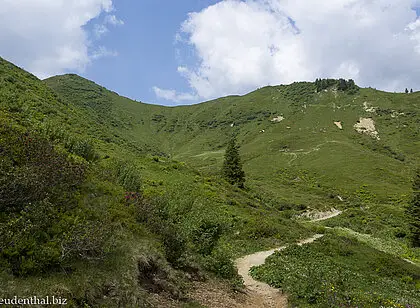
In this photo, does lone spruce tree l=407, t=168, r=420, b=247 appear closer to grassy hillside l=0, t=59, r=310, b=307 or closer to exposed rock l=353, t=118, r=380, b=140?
grassy hillside l=0, t=59, r=310, b=307

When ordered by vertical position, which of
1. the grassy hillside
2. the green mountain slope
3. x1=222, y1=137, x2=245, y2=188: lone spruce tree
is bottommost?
the grassy hillside

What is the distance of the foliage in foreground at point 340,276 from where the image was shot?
11.6 meters

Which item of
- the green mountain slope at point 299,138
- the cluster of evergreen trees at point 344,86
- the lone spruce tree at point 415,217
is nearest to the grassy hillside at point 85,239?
the lone spruce tree at point 415,217

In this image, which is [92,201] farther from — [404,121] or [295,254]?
[404,121]

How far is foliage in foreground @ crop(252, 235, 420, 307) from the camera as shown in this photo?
1155cm

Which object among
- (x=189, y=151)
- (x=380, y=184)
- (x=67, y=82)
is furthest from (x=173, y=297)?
(x=67, y=82)

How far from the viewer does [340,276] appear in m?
14.2

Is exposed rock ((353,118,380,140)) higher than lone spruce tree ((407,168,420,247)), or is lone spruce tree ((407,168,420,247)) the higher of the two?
exposed rock ((353,118,380,140))

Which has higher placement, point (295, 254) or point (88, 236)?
point (88, 236)

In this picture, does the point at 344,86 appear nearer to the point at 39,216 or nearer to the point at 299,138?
the point at 299,138

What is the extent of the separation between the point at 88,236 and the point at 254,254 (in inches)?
597

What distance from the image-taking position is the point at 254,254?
20891mm

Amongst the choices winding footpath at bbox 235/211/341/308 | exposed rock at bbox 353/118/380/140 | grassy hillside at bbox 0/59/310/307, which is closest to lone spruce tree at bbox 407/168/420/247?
winding footpath at bbox 235/211/341/308

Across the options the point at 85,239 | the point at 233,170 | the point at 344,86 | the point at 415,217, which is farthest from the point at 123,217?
the point at 344,86
